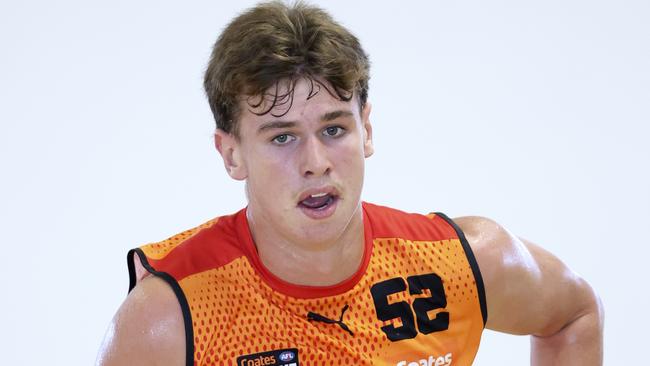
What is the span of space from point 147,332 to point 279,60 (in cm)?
60

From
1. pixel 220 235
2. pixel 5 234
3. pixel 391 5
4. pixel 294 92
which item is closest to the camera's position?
pixel 294 92

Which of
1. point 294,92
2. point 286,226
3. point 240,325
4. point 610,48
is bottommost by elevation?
point 240,325

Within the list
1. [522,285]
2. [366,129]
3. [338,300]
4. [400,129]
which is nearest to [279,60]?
[366,129]

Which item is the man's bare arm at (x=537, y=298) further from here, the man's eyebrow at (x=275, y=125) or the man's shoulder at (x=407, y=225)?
the man's eyebrow at (x=275, y=125)

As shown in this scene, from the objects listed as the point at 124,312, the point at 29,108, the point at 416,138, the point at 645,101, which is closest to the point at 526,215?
the point at 416,138

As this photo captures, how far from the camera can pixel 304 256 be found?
8.19ft

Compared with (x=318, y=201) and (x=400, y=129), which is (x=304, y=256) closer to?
(x=318, y=201)

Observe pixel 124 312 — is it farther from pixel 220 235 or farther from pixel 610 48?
pixel 610 48

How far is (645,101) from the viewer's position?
4.65m

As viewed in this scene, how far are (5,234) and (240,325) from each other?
1.99m

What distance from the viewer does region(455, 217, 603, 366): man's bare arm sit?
2707 mm

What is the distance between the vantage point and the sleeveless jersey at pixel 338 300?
7.97 feet

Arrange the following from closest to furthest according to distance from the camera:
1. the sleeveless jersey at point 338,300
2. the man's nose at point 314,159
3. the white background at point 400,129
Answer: the man's nose at point 314,159
the sleeveless jersey at point 338,300
the white background at point 400,129

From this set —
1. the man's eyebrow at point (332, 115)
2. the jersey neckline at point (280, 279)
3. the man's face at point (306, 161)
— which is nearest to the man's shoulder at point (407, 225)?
the jersey neckline at point (280, 279)
